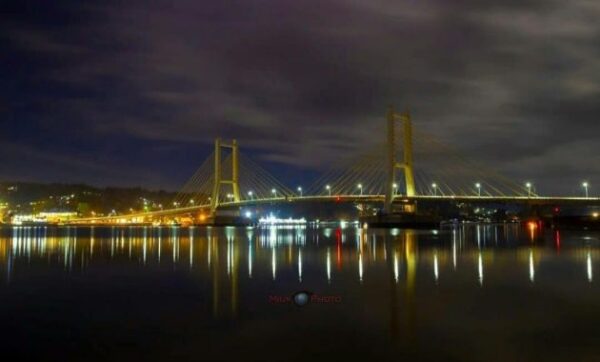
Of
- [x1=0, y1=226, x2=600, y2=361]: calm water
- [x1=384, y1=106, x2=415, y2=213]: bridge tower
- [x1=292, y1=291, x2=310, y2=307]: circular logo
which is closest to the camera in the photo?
[x1=0, y1=226, x2=600, y2=361]: calm water

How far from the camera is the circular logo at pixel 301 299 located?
12.1 meters

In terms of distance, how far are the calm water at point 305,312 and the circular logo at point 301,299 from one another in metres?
0.20

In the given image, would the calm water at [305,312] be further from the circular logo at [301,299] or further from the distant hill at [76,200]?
the distant hill at [76,200]

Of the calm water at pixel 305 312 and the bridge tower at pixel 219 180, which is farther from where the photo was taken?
the bridge tower at pixel 219 180

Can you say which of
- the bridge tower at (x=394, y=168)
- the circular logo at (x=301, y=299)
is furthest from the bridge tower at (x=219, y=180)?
the circular logo at (x=301, y=299)

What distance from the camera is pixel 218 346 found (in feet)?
28.2

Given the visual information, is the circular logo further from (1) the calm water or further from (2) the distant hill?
(2) the distant hill

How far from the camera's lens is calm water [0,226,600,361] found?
8398 millimetres

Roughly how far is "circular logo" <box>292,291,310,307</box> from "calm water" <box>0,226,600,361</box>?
199mm

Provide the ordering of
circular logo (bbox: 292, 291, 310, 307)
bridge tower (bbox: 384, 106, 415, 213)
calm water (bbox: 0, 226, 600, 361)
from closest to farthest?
calm water (bbox: 0, 226, 600, 361) < circular logo (bbox: 292, 291, 310, 307) < bridge tower (bbox: 384, 106, 415, 213)

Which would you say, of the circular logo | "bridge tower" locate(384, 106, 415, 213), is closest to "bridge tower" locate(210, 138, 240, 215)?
"bridge tower" locate(384, 106, 415, 213)

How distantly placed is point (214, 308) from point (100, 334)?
8.77ft

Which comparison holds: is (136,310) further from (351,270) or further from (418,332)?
(351,270)

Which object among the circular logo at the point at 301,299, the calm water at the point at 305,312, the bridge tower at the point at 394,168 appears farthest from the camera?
the bridge tower at the point at 394,168
